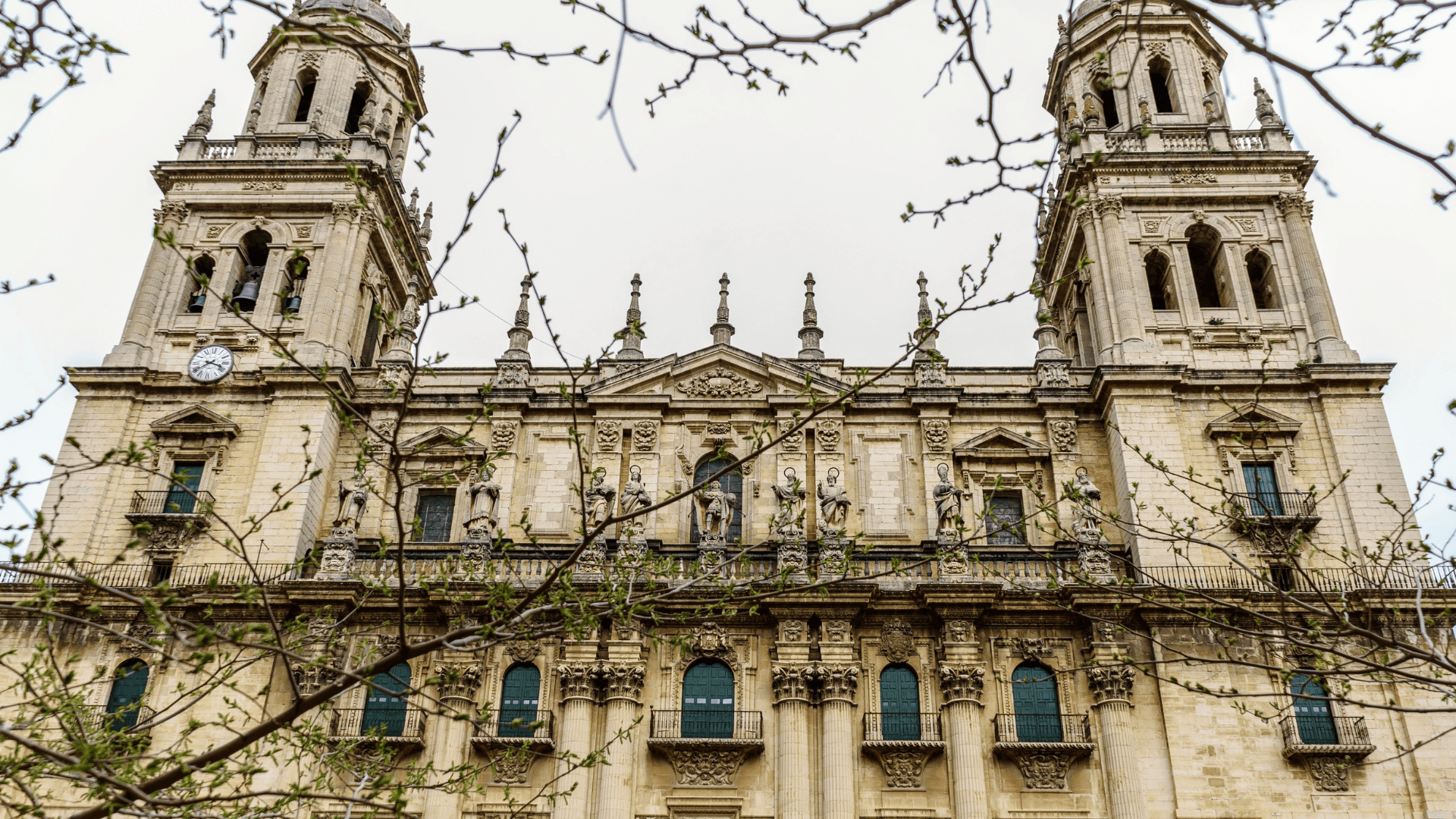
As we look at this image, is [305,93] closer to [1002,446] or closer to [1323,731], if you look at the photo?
[1002,446]

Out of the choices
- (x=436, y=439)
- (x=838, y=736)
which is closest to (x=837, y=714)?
(x=838, y=736)

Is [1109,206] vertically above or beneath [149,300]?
above

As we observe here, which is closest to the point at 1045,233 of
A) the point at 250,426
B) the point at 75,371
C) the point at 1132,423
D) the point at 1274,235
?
the point at 1274,235

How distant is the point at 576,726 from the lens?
21.1 meters

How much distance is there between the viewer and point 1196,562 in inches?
891

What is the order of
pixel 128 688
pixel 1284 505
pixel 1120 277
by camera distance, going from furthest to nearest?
1. pixel 1120 277
2. pixel 1284 505
3. pixel 128 688

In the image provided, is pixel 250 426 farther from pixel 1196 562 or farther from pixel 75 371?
pixel 1196 562

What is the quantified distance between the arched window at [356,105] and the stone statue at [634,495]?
1479 cm

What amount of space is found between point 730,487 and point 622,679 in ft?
16.7

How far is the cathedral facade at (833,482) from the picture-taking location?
67.8ft

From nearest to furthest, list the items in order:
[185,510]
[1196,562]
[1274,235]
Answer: [1196,562]
[185,510]
[1274,235]

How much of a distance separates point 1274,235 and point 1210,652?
11.0 meters

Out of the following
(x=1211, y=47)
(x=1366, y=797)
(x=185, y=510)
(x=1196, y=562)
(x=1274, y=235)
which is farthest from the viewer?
(x=1211, y=47)

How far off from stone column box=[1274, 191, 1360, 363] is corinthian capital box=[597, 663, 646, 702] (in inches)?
625
